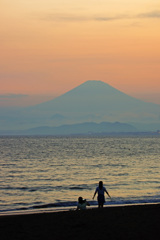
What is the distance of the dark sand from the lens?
49.2ft

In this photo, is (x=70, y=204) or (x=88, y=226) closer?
(x=88, y=226)

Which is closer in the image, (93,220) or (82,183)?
(93,220)

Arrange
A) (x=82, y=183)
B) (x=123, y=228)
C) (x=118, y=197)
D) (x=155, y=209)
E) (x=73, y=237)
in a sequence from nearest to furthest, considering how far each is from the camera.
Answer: (x=73, y=237) → (x=123, y=228) → (x=155, y=209) → (x=118, y=197) → (x=82, y=183)

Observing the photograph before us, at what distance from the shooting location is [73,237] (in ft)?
48.8

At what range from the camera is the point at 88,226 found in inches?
654

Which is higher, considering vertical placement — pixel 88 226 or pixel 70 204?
pixel 88 226

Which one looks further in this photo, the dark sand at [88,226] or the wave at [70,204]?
the wave at [70,204]

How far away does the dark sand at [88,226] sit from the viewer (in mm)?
15004

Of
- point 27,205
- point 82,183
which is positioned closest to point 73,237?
point 27,205

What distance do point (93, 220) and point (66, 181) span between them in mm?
25465

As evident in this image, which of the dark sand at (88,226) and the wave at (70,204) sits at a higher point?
the dark sand at (88,226)

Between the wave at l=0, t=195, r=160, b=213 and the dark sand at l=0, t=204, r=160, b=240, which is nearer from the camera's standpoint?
the dark sand at l=0, t=204, r=160, b=240

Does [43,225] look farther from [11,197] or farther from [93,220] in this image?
[11,197]

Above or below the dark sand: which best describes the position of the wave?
below
